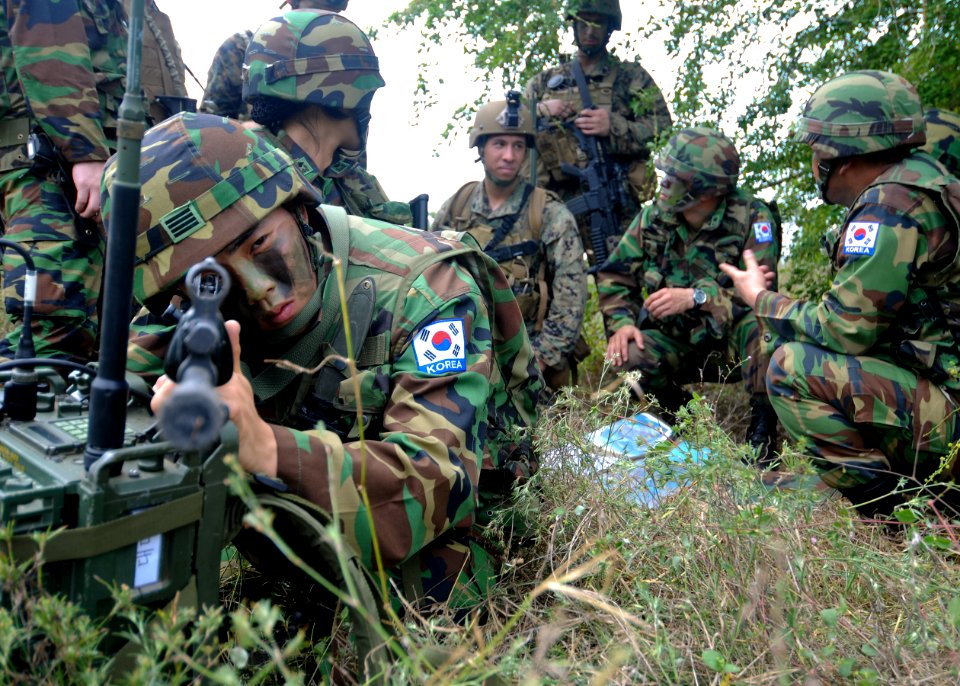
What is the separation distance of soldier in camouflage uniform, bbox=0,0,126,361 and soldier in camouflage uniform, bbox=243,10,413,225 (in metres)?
0.78

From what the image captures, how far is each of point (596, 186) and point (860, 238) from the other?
3.18 meters

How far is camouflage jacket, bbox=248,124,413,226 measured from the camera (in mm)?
4168

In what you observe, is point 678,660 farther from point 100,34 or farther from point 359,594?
point 100,34

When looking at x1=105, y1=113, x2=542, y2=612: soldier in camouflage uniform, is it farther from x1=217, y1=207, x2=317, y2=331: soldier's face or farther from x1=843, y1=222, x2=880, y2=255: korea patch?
x1=843, y1=222, x2=880, y2=255: korea patch

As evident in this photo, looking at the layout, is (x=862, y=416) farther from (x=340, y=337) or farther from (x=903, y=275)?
(x=340, y=337)

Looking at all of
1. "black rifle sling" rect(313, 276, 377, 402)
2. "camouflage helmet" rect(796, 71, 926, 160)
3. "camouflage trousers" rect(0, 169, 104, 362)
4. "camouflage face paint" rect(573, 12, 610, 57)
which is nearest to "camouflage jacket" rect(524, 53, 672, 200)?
"camouflage face paint" rect(573, 12, 610, 57)

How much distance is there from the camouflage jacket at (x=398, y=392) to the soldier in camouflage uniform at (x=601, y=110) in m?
4.48

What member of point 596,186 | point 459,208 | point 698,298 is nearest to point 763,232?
point 698,298

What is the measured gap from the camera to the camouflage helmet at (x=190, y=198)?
79.7 inches

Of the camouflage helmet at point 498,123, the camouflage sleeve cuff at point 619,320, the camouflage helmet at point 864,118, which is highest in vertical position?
the camouflage helmet at point 864,118


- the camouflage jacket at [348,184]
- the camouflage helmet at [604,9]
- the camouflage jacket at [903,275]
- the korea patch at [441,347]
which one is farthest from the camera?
the camouflage helmet at [604,9]

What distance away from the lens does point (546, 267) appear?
6.26 meters

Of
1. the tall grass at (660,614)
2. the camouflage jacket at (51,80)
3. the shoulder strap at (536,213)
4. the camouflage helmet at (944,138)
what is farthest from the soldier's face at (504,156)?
the tall grass at (660,614)

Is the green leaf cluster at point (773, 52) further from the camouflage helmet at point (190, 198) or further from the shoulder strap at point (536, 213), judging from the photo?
the camouflage helmet at point (190, 198)
